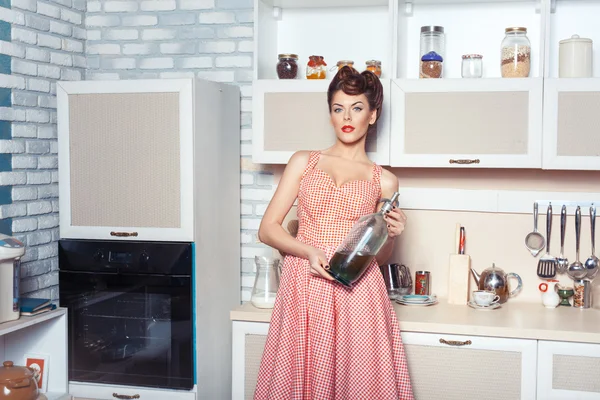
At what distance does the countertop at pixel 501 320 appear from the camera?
272 cm

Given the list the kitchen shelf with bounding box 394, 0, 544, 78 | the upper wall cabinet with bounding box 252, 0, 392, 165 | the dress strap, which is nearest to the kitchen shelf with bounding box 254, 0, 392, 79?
the upper wall cabinet with bounding box 252, 0, 392, 165

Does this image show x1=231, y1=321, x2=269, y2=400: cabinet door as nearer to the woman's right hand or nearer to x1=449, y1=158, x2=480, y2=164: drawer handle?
the woman's right hand

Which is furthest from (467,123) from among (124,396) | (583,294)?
(124,396)

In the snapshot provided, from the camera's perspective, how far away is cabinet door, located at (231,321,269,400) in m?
2.96

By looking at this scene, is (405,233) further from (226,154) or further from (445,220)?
(226,154)

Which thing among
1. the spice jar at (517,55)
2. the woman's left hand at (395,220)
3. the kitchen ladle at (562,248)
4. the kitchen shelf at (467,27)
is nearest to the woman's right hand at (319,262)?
the woman's left hand at (395,220)

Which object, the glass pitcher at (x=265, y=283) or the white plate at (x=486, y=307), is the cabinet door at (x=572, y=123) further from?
the glass pitcher at (x=265, y=283)

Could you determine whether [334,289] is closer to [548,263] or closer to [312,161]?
[312,161]

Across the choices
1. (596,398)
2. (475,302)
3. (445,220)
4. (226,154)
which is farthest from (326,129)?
(596,398)

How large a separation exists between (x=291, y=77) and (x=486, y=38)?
0.84m

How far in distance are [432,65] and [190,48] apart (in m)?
1.17

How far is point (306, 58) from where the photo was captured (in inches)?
132

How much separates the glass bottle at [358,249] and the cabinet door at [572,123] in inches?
30.1

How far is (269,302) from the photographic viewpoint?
3.04 meters
